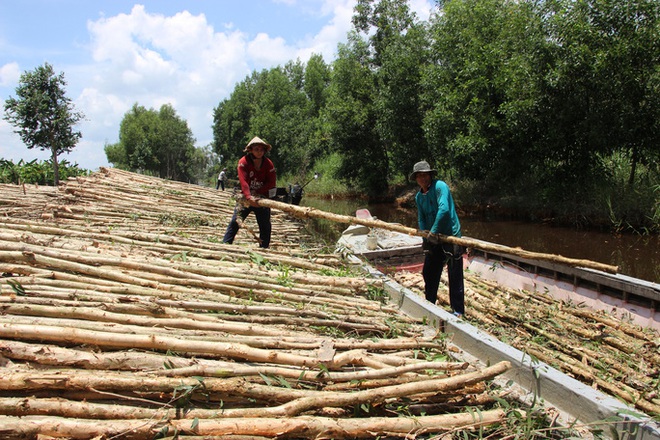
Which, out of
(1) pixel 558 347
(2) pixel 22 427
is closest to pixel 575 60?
(1) pixel 558 347

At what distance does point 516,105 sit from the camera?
1267 centimetres

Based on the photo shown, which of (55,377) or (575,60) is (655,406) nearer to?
(55,377)

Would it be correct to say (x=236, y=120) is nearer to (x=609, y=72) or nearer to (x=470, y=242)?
(x=609, y=72)

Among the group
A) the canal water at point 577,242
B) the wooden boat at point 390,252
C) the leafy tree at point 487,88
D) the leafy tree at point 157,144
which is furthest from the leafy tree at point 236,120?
the wooden boat at point 390,252

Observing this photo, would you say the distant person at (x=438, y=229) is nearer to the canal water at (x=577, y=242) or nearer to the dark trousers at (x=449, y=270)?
the dark trousers at (x=449, y=270)

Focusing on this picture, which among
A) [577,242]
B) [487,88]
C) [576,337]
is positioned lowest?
[576,337]

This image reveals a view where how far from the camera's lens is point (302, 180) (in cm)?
3241

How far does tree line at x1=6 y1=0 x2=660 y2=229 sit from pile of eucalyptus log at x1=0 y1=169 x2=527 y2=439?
10636 mm

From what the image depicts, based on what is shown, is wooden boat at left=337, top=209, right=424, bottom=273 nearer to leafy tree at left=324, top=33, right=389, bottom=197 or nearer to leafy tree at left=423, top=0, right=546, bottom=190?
leafy tree at left=423, top=0, right=546, bottom=190

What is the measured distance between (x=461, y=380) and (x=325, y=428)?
2.34ft

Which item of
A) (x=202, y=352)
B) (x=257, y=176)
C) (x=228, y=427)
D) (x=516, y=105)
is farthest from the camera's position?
(x=516, y=105)

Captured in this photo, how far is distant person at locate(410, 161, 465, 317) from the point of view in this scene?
4105 mm

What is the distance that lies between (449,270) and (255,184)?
104 inches

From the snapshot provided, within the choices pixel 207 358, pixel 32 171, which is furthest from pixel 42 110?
pixel 207 358
